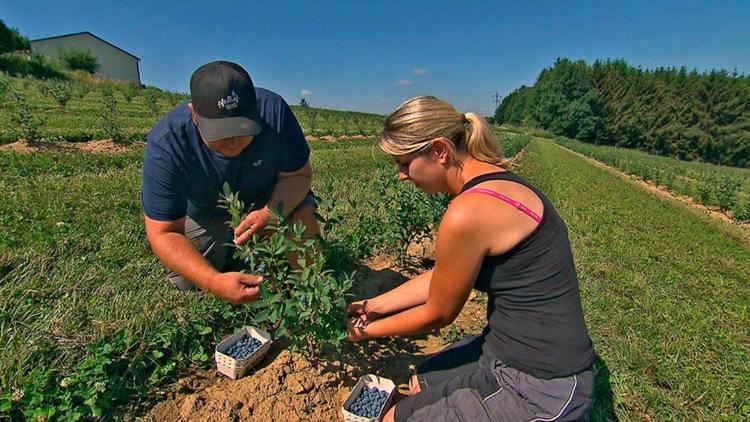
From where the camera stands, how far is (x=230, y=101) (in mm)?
2045

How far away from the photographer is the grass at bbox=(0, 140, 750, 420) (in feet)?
7.49

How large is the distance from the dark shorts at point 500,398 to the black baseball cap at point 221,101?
1.64 m

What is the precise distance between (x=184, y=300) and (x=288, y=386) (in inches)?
40.1

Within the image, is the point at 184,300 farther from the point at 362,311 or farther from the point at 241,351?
the point at 362,311

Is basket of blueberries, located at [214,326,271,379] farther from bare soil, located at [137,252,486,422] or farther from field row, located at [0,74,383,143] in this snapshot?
field row, located at [0,74,383,143]

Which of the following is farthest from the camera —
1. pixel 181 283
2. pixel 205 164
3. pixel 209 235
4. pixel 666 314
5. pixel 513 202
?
Result: pixel 666 314

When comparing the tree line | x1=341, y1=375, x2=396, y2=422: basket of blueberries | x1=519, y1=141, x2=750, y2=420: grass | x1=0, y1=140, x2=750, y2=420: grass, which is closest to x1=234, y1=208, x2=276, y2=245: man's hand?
x1=0, y1=140, x2=750, y2=420: grass

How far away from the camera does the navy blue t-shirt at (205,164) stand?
225 cm

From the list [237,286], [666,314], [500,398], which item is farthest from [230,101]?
[666,314]

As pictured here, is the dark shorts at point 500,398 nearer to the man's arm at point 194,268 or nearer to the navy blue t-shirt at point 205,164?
the man's arm at point 194,268

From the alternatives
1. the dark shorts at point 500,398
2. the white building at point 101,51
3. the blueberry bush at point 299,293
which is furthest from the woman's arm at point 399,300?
the white building at point 101,51

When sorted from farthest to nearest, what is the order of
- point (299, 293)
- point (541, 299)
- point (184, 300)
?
point (184, 300) < point (299, 293) < point (541, 299)

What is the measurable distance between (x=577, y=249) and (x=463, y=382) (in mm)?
4506

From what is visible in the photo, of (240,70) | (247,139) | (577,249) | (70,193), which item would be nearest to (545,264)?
(247,139)
